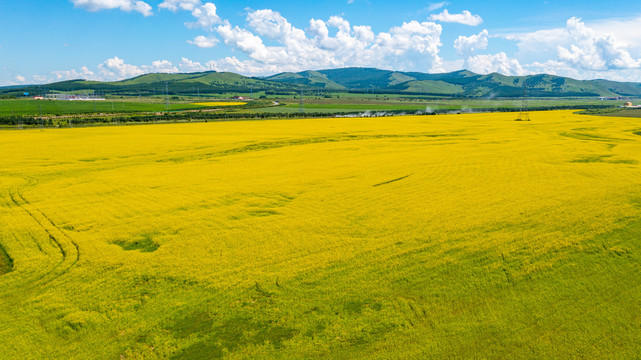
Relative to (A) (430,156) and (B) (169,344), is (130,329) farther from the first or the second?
(A) (430,156)

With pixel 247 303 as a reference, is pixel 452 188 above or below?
above

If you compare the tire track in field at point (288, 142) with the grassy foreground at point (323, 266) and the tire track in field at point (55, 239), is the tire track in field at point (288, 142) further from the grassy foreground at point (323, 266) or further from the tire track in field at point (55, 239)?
the tire track in field at point (55, 239)

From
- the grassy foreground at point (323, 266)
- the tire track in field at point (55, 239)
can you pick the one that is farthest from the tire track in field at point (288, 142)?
the tire track in field at point (55, 239)

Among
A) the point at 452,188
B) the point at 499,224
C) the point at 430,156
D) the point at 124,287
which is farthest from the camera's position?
the point at 430,156

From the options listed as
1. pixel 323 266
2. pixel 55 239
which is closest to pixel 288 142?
pixel 55 239

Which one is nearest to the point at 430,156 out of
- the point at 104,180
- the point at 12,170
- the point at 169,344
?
the point at 104,180

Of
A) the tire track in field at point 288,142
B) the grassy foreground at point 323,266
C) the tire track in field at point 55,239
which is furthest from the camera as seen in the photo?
the tire track in field at point 288,142

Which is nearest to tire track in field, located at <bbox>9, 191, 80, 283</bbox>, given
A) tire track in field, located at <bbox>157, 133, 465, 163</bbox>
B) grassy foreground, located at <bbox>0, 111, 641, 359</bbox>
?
grassy foreground, located at <bbox>0, 111, 641, 359</bbox>
